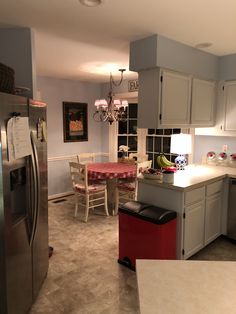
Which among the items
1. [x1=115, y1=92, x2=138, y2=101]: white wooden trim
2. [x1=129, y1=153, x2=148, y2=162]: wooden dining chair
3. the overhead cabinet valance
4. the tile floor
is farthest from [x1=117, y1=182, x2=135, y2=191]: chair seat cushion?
the overhead cabinet valance

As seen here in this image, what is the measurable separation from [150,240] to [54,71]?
3381 millimetres

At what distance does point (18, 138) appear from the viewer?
1.82 meters

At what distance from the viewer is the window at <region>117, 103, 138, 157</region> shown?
19.0 feet

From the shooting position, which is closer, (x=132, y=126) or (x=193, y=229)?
(x=193, y=229)

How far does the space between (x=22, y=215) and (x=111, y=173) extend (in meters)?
2.26

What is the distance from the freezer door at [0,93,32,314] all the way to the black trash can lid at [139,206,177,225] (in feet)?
3.62

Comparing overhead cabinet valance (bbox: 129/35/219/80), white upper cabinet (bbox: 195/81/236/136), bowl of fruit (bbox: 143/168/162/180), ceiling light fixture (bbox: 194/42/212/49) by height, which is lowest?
bowl of fruit (bbox: 143/168/162/180)

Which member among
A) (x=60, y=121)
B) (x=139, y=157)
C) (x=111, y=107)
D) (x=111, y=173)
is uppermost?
(x=111, y=107)

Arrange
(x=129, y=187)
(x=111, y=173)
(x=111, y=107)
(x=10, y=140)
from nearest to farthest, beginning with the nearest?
(x=10, y=140) < (x=111, y=173) < (x=129, y=187) < (x=111, y=107)

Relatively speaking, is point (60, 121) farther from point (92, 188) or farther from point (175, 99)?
point (175, 99)

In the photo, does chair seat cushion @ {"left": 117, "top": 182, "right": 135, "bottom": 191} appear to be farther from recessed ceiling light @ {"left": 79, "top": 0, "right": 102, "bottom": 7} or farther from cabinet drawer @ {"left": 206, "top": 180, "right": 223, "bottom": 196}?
recessed ceiling light @ {"left": 79, "top": 0, "right": 102, "bottom": 7}

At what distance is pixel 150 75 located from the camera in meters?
2.92

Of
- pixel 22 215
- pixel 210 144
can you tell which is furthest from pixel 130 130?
pixel 22 215

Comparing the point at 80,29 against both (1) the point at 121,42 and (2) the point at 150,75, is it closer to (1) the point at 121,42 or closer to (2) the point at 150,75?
(1) the point at 121,42
